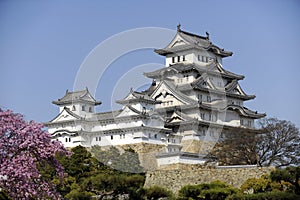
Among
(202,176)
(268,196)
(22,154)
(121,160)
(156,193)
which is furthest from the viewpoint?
(121,160)

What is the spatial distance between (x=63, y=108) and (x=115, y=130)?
514 cm

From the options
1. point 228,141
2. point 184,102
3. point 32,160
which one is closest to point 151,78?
point 184,102

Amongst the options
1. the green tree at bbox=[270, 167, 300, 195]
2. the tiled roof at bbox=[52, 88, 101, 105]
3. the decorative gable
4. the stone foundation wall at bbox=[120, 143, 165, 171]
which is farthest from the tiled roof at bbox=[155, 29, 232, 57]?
the green tree at bbox=[270, 167, 300, 195]

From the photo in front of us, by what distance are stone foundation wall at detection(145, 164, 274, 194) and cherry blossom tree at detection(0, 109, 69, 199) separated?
832 centimetres

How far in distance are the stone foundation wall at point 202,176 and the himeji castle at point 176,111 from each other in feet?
46.0

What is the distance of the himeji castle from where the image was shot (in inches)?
1683

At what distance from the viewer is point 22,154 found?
16.3 metres

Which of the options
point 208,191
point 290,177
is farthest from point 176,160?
point 290,177

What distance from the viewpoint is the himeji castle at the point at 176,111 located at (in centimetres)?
4275

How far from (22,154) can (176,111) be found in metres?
28.6

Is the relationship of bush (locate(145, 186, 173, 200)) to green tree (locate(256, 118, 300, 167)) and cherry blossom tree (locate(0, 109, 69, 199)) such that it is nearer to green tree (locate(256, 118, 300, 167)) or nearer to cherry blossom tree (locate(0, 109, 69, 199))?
cherry blossom tree (locate(0, 109, 69, 199))

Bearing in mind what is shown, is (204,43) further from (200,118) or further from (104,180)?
(104,180)

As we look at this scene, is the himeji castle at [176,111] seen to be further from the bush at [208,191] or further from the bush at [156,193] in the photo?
the bush at [208,191]

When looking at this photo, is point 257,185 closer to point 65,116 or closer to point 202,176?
point 202,176
